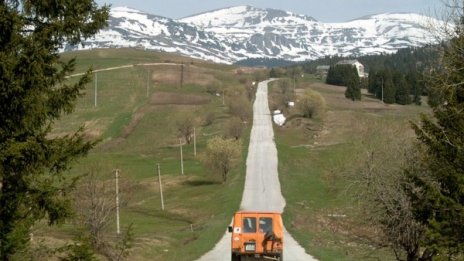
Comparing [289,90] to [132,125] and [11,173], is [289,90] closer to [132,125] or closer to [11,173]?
[132,125]

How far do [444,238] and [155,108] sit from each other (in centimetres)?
11670

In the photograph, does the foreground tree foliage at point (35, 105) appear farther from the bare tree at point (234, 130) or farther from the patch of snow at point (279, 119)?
the patch of snow at point (279, 119)

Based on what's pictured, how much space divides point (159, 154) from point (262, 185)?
3558 cm

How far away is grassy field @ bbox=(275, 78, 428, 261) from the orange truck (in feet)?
16.5

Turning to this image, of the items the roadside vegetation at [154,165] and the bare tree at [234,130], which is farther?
the bare tree at [234,130]

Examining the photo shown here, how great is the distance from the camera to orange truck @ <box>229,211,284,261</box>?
2220 centimetres

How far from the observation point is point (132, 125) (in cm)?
11938

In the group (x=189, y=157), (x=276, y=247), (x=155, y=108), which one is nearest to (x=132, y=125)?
(x=155, y=108)

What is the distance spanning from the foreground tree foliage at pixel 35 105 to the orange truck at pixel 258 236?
35.4 feet

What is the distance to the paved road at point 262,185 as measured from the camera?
110ft

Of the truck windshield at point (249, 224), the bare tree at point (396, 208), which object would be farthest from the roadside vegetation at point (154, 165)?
the bare tree at point (396, 208)

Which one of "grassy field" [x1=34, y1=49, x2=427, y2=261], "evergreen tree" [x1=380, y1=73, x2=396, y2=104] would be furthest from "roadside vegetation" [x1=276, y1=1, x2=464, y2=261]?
"evergreen tree" [x1=380, y1=73, x2=396, y2=104]

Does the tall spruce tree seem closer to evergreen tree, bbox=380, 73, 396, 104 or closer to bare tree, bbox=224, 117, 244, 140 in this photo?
bare tree, bbox=224, 117, 244, 140

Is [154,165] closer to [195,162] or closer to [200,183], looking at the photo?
[195,162]
